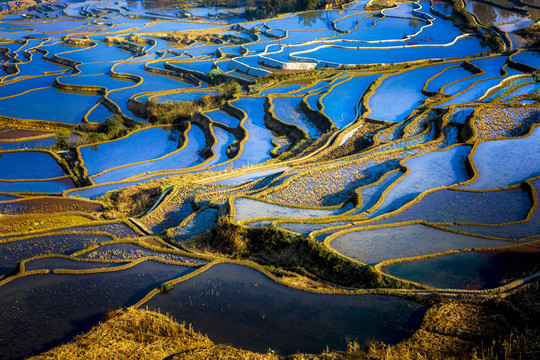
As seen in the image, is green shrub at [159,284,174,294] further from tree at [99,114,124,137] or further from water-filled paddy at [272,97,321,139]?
tree at [99,114,124,137]

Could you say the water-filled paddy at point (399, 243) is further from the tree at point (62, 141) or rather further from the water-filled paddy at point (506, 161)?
the tree at point (62, 141)

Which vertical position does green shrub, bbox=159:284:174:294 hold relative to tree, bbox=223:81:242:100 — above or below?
below

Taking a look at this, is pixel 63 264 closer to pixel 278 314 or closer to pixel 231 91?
pixel 278 314

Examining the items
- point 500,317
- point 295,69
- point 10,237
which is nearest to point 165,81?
point 295,69

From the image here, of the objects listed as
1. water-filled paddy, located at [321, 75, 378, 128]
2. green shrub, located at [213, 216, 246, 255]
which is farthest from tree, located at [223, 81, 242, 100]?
green shrub, located at [213, 216, 246, 255]

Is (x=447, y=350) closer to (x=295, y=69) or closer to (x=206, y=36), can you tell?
(x=295, y=69)
